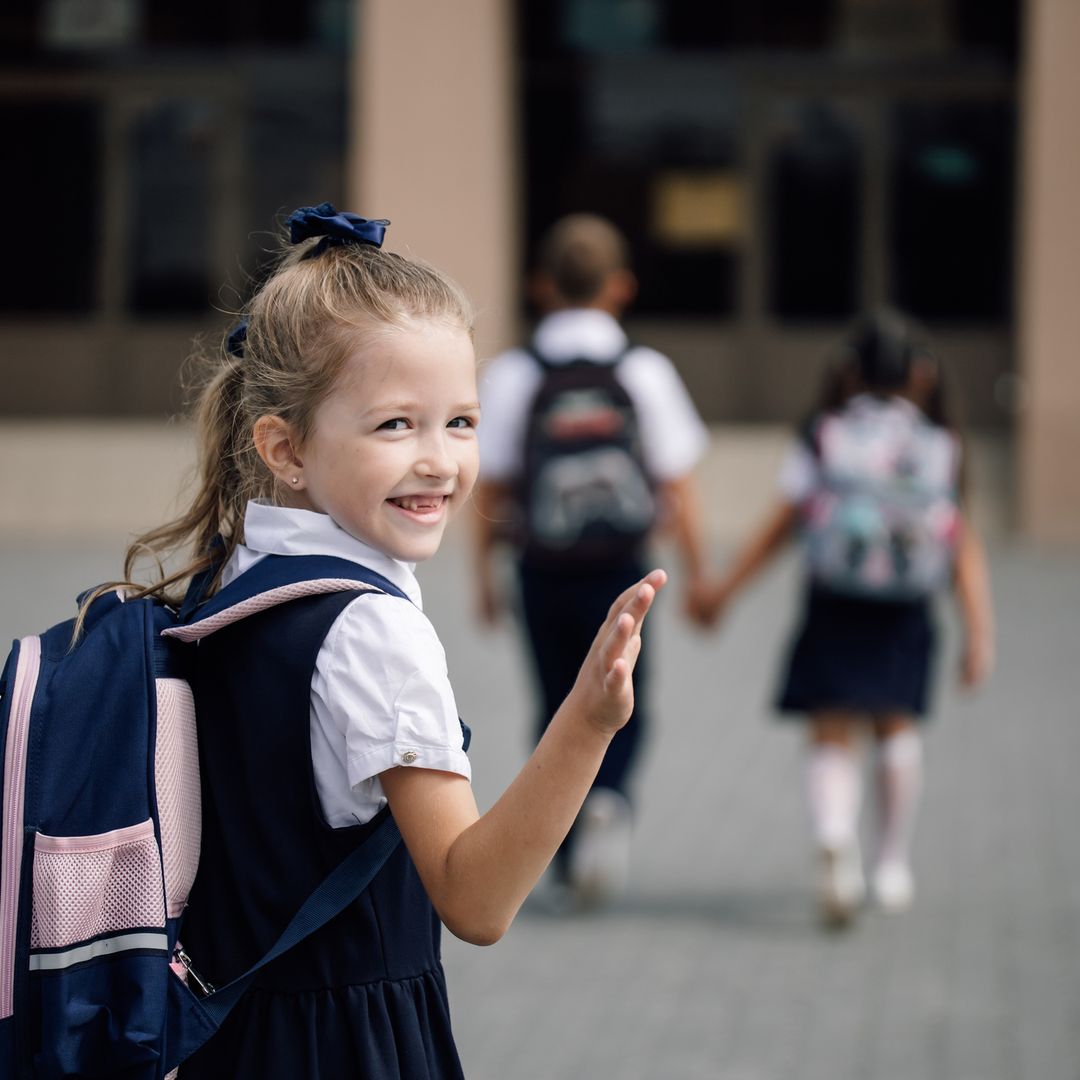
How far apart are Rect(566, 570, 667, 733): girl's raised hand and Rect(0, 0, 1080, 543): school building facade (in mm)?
15638

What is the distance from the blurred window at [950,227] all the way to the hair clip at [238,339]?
57.0 ft

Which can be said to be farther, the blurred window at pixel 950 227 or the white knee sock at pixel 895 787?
the blurred window at pixel 950 227

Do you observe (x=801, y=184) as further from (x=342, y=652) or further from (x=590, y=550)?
(x=342, y=652)

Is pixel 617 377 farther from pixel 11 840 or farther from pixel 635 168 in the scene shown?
pixel 635 168

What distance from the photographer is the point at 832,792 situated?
6113 mm

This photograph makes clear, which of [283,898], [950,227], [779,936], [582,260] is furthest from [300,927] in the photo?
[950,227]

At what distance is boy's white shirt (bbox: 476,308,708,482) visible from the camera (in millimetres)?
6309

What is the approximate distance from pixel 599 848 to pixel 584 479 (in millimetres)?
1134

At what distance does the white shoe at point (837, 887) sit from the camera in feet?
19.5

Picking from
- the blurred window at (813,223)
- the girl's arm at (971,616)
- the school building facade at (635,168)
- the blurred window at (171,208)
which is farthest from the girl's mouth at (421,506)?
the blurred window at (171,208)

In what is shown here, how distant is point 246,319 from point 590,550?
4088 mm

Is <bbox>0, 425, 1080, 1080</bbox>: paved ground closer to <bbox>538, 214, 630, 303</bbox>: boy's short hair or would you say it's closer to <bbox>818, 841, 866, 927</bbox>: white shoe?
<bbox>818, 841, 866, 927</bbox>: white shoe

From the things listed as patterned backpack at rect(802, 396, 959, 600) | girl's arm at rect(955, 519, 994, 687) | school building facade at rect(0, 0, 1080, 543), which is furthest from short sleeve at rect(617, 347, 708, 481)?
school building facade at rect(0, 0, 1080, 543)

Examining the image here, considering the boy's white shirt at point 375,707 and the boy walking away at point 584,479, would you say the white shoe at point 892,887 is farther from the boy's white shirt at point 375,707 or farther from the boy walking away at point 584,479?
the boy's white shirt at point 375,707
